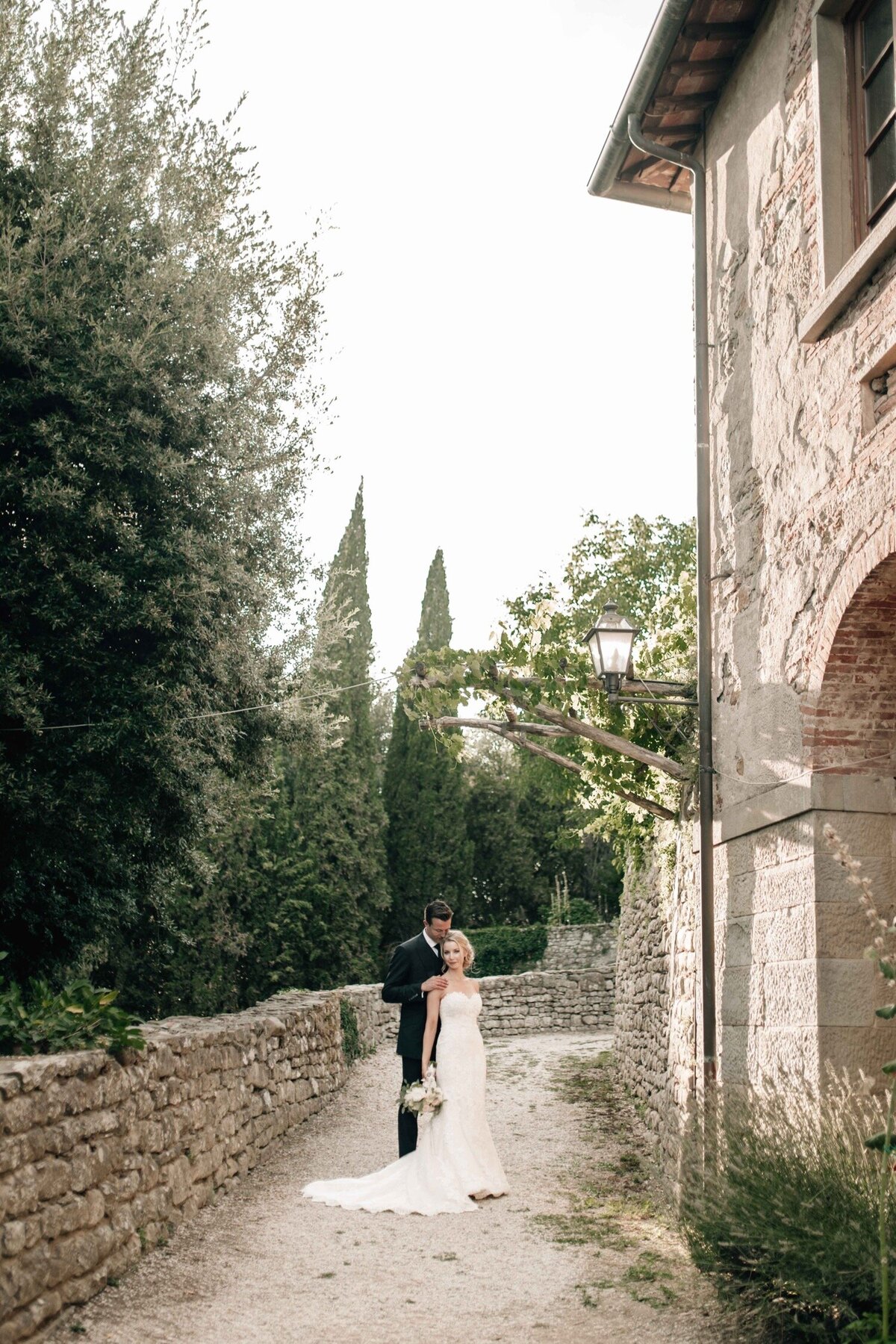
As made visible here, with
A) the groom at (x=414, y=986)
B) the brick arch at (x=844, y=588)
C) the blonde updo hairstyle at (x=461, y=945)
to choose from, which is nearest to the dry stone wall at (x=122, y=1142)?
the groom at (x=414, y=986)

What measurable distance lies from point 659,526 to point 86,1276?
60.4 ft

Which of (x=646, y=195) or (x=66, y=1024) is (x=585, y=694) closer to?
(x=646, y=195)

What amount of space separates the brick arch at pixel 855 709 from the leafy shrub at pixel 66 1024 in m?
3.44

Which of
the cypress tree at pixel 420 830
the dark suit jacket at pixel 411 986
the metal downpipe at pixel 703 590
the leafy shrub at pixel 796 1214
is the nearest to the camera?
the leafy shrub at pixel 796 1214

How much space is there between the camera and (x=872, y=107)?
16.8ft

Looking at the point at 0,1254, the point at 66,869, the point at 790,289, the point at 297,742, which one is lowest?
the point at 0,1254

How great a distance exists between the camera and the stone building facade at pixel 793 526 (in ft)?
15.4

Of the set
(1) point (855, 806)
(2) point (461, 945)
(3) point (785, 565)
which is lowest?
(2) point (461, 945)

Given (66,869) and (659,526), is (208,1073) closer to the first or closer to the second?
(66,869)

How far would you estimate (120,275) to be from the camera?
885 cm

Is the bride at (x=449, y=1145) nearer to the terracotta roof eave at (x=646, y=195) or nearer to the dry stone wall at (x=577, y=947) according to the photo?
the terracotta roof eave at (x=646, y=195)

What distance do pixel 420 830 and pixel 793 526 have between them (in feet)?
73.0

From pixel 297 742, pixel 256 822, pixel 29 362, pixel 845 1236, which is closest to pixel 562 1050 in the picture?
pixel 297 742

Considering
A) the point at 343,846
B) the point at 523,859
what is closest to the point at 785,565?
the point at 343,846
